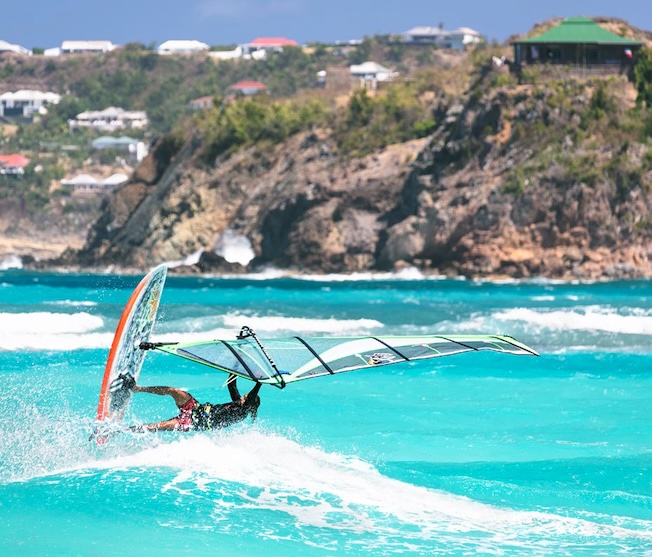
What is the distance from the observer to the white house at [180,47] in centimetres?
17250

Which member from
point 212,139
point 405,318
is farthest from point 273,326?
point 212,139

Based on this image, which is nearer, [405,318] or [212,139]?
[405,318]

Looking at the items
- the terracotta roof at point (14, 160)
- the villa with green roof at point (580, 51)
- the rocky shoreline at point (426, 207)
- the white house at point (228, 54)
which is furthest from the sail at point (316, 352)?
the white house at point (228, 54)

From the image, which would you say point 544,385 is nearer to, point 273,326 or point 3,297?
point 273,326

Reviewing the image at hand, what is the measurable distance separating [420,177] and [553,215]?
6.08m

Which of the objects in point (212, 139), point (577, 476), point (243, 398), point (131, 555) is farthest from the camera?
point (212, 139)

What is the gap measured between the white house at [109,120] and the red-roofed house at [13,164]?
19465 mm

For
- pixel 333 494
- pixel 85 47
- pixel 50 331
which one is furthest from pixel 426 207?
pixel 85 47

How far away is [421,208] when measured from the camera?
4834cm

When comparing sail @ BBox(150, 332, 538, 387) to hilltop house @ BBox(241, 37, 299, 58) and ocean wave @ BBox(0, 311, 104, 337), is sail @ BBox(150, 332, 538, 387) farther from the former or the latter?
hilltop house @ BBox(241, 37, 299, 58)

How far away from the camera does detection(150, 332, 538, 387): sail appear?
452 inches

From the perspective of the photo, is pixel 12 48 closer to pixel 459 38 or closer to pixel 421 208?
pixel 459 38

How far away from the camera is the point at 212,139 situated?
6088 centimetres

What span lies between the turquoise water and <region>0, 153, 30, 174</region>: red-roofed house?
87.3 meters
